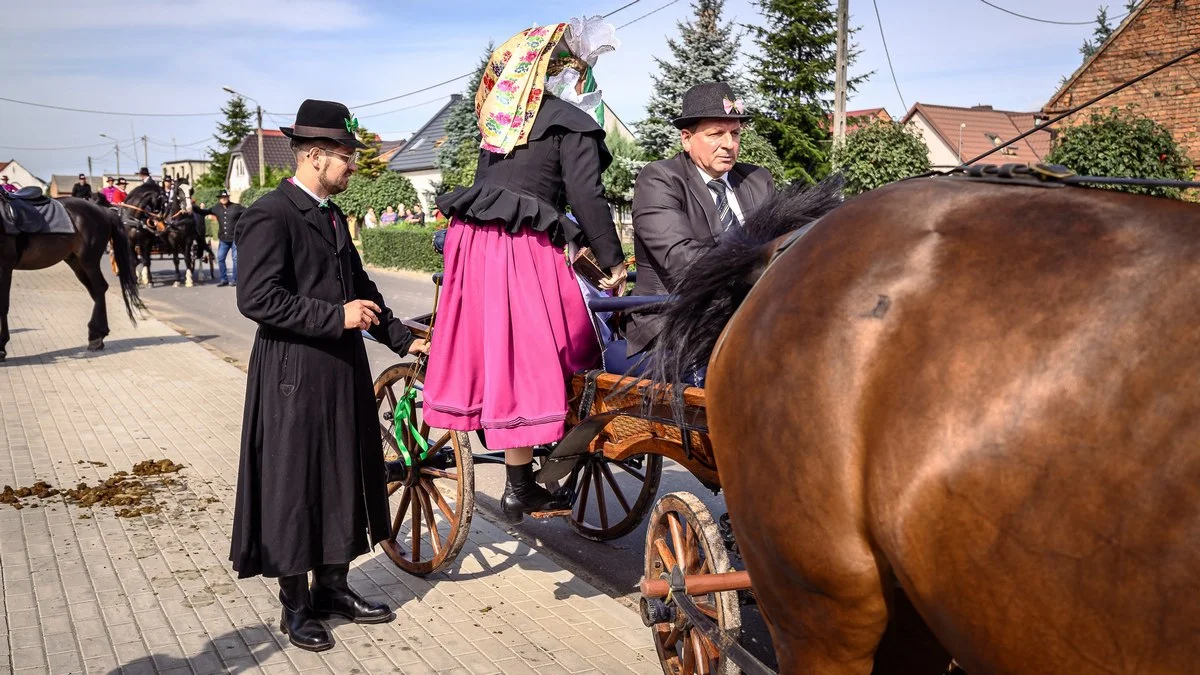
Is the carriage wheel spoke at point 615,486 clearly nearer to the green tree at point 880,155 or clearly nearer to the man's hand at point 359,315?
the man's hand at point 359,315

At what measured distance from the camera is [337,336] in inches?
162

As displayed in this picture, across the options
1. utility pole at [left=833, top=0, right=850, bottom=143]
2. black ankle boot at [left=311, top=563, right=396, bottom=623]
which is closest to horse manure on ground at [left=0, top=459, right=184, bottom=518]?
black ankle boot at [left=311, top=563, right=396, bottom=623]

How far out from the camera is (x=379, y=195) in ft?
113

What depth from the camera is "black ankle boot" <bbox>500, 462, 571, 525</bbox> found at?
444 cm

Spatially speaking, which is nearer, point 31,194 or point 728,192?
point 728,192

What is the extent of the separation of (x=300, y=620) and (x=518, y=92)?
7.67 feet

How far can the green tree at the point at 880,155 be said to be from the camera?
16.4 meters

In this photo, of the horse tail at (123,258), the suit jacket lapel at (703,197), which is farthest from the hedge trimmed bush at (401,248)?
the suit jacket lapel at (703,197)

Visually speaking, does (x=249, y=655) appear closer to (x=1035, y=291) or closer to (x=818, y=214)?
(x=818, y=214)

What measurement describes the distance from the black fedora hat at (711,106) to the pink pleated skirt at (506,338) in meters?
0.77

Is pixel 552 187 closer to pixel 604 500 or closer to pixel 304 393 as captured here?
pixel 304 393

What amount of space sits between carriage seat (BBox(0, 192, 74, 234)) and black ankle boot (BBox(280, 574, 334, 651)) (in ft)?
31.8

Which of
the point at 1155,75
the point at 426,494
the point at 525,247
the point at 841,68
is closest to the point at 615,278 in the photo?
→ the point at 525,247

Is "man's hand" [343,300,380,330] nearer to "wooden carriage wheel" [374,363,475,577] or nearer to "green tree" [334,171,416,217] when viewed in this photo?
"wooden carriage wheel" [374,363,475,577]
